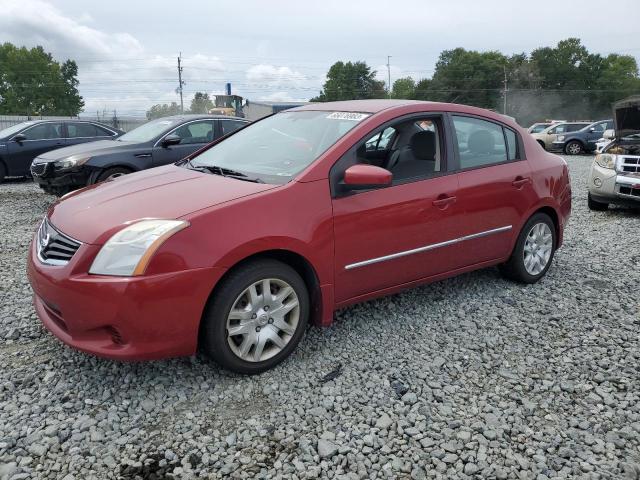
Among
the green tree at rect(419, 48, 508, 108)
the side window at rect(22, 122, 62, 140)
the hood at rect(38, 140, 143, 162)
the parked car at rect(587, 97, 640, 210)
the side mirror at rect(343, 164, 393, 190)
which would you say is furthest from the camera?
the green tree at rect(419, 48, 508, 108)

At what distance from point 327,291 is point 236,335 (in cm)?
64

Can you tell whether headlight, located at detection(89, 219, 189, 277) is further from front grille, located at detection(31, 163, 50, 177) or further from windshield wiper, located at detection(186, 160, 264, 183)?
front grille, located at detection(31, 163, 50, 177)

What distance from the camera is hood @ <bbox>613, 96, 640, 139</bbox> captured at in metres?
8.05

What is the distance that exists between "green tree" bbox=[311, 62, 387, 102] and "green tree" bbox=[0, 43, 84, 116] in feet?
124

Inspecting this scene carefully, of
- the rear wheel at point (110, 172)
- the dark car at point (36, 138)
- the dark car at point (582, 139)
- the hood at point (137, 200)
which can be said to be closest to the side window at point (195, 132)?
the rear wheel at point (110, 172)

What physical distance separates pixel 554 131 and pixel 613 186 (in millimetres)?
17229

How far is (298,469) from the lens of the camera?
2.35 meters

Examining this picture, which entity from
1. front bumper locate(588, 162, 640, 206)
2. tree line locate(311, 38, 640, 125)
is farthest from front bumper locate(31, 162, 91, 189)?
tree line locate(311, 38, 640, 125)

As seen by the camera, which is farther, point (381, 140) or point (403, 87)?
point (403, 87)

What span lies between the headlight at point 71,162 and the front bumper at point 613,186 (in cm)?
790

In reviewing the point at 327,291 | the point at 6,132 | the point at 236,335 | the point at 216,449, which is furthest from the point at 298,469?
the point at 6,132

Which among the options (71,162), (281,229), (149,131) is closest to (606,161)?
(281,229)

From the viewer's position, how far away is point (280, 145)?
3725 mm

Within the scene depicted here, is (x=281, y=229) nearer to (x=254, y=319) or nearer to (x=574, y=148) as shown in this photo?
(x=254, y=319)
